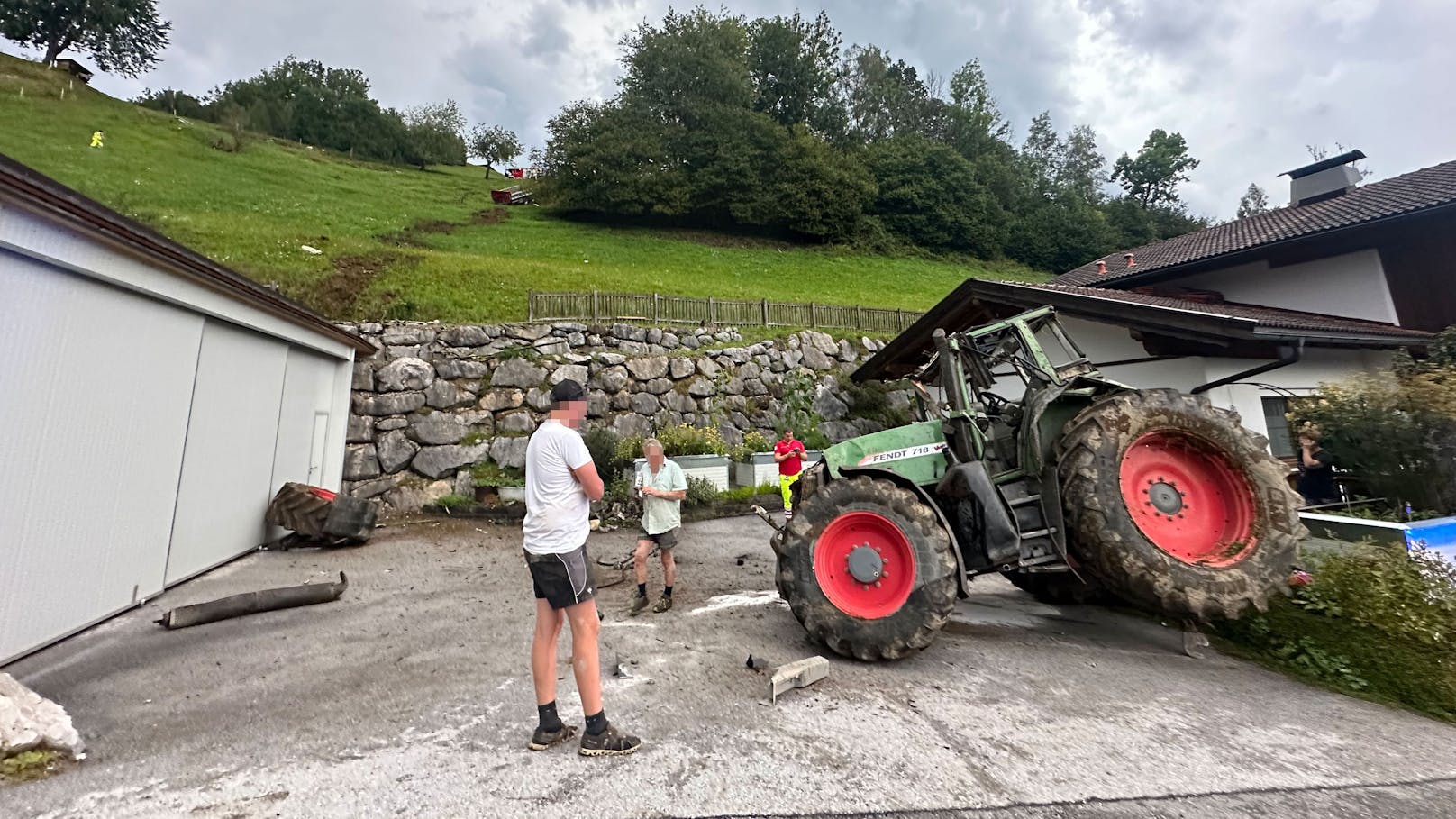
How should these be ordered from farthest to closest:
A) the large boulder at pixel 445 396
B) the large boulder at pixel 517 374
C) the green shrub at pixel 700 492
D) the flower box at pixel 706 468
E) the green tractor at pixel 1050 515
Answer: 1. the large boulder at pixel 517 374
2. the large boulder at pixel 445 396
3. the flower box at pixel 706 468
4. the green shrub at pixel 700 492
5. the green tractor at pixel 1050 515

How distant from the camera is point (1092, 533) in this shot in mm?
3559

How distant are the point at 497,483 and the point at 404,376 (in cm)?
297

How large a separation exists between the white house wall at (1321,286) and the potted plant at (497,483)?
13.6m

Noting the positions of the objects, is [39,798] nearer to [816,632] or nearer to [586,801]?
[586,801]

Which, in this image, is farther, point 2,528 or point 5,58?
point 5,58

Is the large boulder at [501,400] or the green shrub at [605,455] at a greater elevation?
the large boulder at [501,400]

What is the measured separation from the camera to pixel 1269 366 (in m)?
7.07

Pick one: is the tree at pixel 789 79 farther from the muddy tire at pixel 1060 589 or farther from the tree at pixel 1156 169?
the muddy tire at pixel 1060 589

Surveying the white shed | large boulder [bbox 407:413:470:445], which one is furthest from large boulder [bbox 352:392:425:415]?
the white shed

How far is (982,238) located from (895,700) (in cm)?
3977

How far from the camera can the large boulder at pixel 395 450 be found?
9.82 meters

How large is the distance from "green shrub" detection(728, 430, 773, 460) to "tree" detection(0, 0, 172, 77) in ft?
197

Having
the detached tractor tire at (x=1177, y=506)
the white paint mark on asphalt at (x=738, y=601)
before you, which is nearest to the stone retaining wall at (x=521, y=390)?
the white paint mark on asphalt at (x=738, y=601)

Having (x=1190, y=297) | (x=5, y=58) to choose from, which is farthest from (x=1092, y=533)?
(x=5, y=58)
